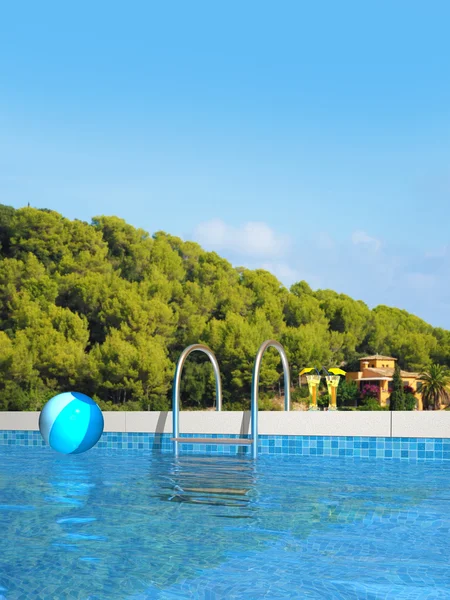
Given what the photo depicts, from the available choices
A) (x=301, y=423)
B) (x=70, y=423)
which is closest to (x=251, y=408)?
(x=301, y=423)

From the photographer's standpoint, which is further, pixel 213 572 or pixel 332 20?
pixel 332 20

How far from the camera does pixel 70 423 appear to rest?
8.13 metres

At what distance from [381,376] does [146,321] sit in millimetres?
16905

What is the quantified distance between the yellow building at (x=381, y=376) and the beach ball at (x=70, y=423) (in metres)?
41.4

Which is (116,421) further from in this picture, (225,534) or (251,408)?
(225,534)

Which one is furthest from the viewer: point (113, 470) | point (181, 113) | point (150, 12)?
point (181, 113)

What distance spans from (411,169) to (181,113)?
2189 centimetres

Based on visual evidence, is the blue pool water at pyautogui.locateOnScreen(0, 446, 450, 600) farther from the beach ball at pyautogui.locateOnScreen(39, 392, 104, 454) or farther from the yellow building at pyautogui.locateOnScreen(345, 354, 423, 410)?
the yellow building at pyautogui.locateOnScreen(345, 354, 423, 410)

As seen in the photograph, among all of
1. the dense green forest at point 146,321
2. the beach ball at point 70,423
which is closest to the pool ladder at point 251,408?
the beach ball at point 70,423

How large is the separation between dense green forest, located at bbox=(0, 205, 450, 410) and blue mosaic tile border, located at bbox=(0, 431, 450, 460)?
31080mm

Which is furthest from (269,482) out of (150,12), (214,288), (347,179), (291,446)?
(214,288)

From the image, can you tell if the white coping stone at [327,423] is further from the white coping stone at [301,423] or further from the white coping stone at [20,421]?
the white coping stone at [20,421]

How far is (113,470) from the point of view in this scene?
6965 millimetres

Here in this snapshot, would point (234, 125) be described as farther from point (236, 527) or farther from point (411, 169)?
point (236, 527)
